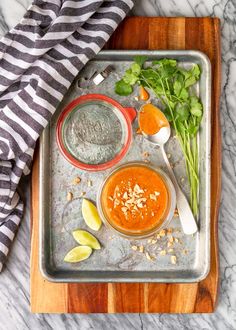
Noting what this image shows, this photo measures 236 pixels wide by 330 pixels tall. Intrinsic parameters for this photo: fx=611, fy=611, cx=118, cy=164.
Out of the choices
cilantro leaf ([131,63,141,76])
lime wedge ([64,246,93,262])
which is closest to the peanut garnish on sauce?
lime wedge ([64,246,93,262])

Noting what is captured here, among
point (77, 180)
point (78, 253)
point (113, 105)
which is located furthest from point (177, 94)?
point (78, 253)

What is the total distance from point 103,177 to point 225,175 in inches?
9.6

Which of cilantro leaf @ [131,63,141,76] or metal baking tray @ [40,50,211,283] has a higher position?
cilantro leaf @ [131,63,141,76]

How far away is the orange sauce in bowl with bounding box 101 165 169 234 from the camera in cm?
113

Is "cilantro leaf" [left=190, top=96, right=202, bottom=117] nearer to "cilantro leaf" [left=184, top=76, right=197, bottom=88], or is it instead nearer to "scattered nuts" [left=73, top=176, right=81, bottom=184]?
"cilantro leaf" [left=184, top=76, right=197, bottom=88]

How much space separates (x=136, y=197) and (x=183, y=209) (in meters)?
0.10

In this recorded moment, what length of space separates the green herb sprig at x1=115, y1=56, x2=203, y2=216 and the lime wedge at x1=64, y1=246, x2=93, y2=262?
22 centimetres

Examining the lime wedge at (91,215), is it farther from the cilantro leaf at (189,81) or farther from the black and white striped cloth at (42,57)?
the cilantro leaf at (189,81)

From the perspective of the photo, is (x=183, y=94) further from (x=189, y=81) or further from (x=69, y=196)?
(x=69, y=196)

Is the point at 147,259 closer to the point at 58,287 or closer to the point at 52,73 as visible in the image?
the point at 58,287

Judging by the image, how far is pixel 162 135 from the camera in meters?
1.16

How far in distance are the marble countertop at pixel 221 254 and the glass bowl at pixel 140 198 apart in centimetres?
14

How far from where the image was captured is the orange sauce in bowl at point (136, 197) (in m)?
1.13

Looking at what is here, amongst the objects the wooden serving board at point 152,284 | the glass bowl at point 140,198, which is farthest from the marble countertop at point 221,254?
the glass bowl at point 140,198
